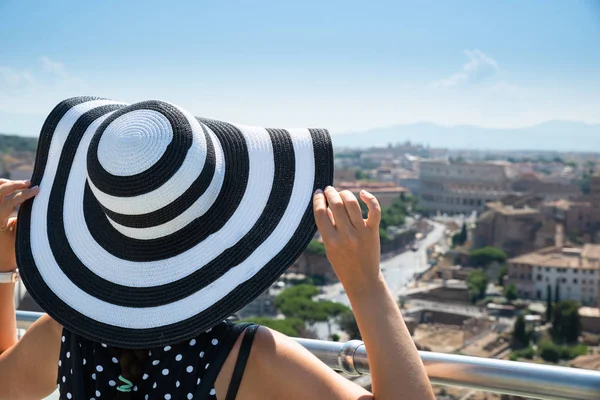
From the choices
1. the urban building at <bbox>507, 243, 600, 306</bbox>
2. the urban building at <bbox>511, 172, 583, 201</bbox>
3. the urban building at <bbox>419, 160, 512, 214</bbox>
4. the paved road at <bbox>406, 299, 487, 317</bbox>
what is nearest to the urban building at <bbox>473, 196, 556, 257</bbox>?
the urban building at <bbox>507, 243, 600, 306</bbox>

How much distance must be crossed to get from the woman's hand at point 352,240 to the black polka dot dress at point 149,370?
79 millimetres

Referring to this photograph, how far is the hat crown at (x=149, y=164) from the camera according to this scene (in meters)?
0.39

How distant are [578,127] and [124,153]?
90.5m

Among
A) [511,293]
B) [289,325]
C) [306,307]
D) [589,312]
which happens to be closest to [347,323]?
[306,307]

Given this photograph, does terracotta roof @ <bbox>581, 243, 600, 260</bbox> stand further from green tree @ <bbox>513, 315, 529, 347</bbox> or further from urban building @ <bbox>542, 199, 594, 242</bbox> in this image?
green tree @ <bbox>513, 315, 529, 347</bbox>

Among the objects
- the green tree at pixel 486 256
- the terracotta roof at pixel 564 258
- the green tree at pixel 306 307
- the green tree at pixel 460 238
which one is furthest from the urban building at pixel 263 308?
the green tree at pixel 460 238

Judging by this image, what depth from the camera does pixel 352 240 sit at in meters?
0.36

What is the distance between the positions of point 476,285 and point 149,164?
58.1ft

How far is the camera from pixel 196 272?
1.32ft

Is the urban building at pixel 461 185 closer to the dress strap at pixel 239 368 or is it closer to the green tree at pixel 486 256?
the green tree at pixel 486 256

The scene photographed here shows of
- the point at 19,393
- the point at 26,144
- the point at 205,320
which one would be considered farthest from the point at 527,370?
the point at 26,144

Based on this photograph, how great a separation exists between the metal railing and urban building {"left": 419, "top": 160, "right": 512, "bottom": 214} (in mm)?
28699

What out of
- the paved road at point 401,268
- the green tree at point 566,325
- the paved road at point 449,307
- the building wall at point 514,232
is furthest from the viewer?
the building wall at point 514,232

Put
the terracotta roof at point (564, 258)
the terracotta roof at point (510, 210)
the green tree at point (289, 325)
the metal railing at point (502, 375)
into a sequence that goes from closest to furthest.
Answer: the metal railing at point (502, 375) < the green tree at point (289, 325) < the terracotta roof at point (564, 258) < the terracotta roof at point (510, 210)
